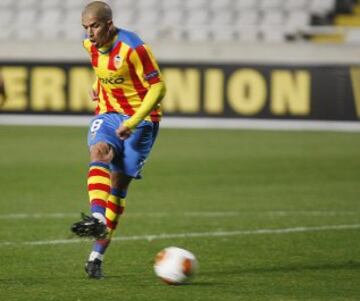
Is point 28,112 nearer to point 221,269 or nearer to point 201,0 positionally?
point 201,0

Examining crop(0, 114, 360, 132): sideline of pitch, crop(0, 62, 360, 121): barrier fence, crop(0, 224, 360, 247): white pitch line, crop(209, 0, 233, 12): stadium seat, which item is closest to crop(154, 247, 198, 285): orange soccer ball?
crop(0, 224, 360, 247): white pitch line

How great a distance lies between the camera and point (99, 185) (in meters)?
7.44

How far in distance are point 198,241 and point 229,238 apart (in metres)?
0.35

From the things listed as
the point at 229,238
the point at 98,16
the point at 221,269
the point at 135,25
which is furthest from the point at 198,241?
the point at 135,25

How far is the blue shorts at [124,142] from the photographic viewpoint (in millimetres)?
7621

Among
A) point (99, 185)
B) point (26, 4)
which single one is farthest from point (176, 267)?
point (26, 4)

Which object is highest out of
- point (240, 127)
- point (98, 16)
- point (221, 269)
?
point (98, 16)

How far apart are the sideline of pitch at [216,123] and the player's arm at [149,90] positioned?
14482 mm

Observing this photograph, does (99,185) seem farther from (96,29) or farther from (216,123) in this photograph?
(216,123)

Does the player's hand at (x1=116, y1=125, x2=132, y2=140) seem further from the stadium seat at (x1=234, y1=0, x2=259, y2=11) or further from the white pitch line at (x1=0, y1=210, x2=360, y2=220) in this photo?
the stadium seat at (x1=234, y1=0, x2=259, y2=11)

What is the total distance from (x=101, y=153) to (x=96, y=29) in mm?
875

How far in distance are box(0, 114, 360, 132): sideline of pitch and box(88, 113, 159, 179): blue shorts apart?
47.0 ft

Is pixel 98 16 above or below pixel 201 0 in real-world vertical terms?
above

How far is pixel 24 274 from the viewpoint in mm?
7594
